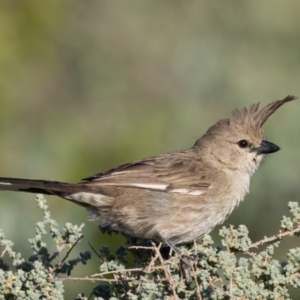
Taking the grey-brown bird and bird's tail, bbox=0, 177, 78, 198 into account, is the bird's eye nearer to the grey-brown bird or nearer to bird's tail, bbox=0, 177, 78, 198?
the grey-brown bird

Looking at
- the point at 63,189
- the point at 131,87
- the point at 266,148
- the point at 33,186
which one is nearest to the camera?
the point at 33,186

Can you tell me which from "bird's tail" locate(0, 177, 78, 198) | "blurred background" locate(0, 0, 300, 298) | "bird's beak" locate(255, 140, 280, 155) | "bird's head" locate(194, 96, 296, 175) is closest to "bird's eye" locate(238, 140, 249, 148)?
"bird's head" locate(194, 96, 296, 175)

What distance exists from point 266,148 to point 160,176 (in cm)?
99

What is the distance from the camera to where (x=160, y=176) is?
22.0 ft

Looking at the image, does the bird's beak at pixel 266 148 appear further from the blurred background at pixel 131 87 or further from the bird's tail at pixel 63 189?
the blurred background at pixel 131 87

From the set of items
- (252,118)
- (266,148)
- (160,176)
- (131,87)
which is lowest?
(160,176)

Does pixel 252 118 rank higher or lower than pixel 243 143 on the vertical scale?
higher

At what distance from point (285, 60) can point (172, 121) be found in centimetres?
197

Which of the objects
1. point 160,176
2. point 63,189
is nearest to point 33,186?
point 63,189

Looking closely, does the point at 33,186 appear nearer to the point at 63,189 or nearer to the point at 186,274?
the point at 63,189

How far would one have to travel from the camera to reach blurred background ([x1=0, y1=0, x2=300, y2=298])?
8.47 meters

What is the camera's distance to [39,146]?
871 centimetres

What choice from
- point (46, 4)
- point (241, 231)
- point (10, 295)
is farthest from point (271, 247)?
point (46, 4)

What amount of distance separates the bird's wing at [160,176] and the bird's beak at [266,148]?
530mm
